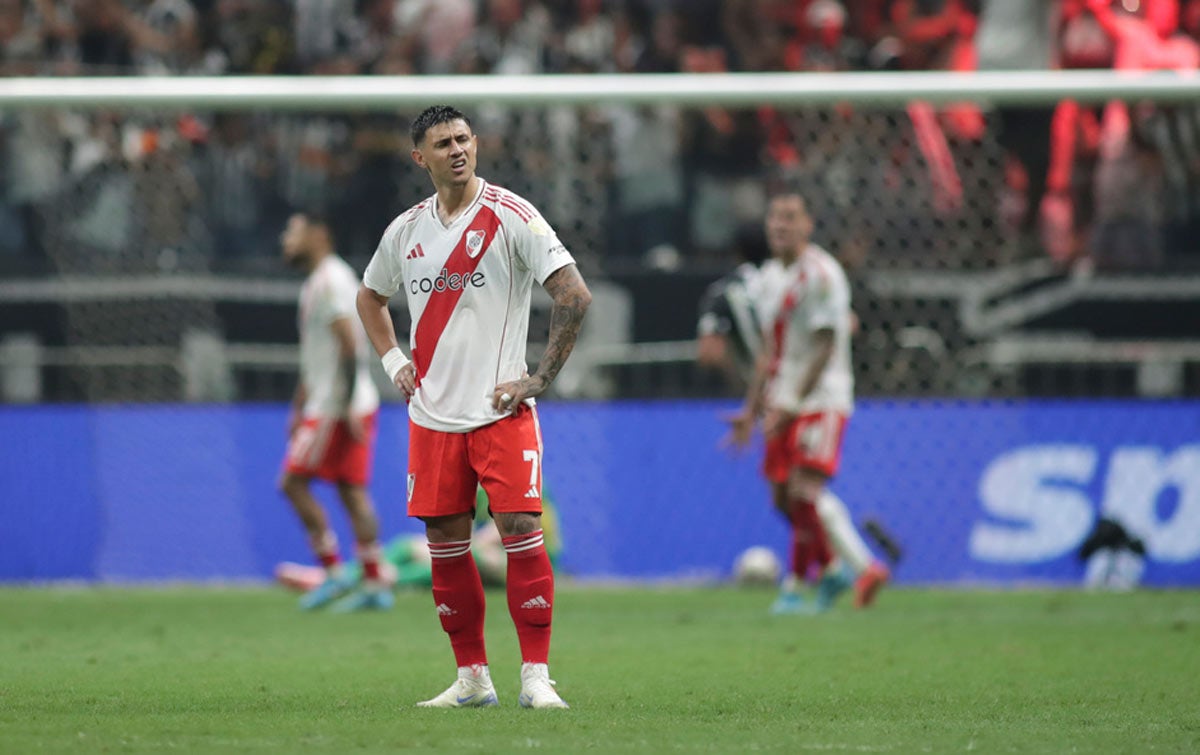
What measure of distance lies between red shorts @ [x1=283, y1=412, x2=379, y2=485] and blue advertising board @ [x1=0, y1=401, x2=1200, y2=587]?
68.3 inches

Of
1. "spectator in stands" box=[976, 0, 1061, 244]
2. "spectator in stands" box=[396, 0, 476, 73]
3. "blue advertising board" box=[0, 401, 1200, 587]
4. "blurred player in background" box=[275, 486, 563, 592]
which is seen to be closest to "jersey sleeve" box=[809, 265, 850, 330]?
"blue advertising board" box=[0, 401, 1200, 587]

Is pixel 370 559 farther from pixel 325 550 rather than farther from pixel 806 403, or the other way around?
pixel 806 403

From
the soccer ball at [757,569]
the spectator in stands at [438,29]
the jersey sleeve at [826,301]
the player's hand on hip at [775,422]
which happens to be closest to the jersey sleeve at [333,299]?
the player's hand on hip at [775,422]

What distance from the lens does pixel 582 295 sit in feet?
22.7

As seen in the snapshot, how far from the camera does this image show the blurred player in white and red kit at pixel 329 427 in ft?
40.9

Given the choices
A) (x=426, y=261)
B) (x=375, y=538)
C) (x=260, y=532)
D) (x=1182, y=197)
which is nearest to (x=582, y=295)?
(x=426, y=261)

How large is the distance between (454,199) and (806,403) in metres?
5.52

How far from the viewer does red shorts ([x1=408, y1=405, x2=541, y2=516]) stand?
693 cm

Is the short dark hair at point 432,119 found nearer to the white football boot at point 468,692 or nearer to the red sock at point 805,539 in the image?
the white football boot at point 468,692

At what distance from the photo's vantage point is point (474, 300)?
7.05 m

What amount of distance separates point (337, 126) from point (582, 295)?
958cm

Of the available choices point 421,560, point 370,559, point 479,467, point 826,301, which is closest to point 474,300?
point 479,467

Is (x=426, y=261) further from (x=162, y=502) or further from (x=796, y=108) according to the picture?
(x=796, y=108)

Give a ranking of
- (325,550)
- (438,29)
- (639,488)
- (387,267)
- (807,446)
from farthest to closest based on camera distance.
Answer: (438,29) < (639,488) < (325,550) < (807,446) < (387,267)
